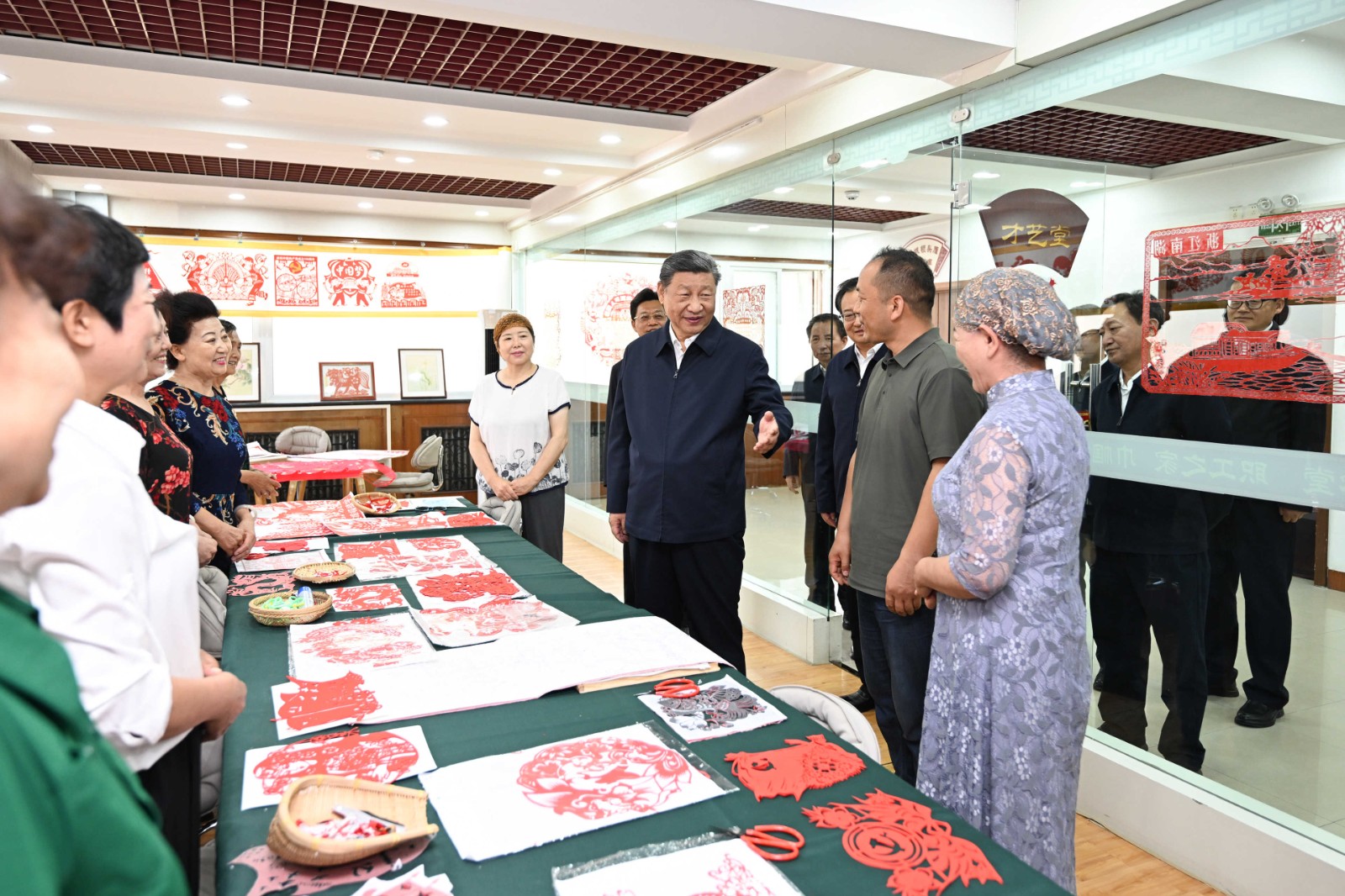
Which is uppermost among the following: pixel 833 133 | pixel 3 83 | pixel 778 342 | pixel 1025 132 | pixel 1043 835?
pixel 3 83

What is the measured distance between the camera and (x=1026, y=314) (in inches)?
65.0

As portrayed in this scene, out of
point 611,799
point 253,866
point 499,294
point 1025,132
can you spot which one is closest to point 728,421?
point 1025,132

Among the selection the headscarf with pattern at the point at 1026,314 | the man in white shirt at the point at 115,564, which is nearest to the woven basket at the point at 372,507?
the man in white shirt at the point at 115,564

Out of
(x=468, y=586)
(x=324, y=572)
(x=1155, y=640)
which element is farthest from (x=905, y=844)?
(x=1155, y=640)

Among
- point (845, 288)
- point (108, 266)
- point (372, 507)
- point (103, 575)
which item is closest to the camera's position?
point (108, 266)

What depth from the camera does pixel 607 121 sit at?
478cm

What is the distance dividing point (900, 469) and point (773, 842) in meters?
1.31

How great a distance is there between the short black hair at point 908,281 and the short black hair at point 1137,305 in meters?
0.73

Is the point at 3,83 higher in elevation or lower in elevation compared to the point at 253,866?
higher

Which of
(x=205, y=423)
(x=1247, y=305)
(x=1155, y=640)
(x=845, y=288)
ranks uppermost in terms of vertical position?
(x=845, y=288)

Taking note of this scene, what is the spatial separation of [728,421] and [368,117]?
3.31 m

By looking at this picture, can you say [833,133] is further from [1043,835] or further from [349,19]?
A: [1043,835]

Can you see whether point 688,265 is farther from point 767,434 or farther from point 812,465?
point 812,465

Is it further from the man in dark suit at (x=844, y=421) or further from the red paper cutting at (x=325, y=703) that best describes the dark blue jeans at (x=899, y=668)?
the red paper cutting at (x=325, y=703)
